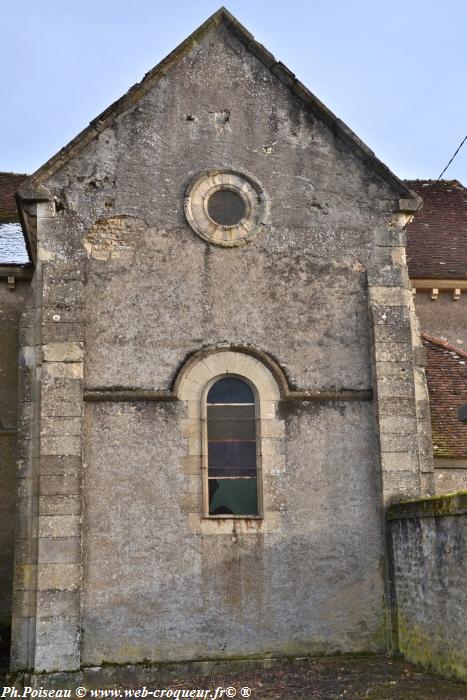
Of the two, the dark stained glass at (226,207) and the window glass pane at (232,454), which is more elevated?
the dark stained glass at (226,207)

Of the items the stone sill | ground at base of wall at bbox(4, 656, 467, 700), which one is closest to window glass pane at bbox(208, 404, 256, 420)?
the stone sill

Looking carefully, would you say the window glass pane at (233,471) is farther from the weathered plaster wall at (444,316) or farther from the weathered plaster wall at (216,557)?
the weathered plaster wall at (444,316)

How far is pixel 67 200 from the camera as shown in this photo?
12633 mm

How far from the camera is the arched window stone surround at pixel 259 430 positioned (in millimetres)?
11930

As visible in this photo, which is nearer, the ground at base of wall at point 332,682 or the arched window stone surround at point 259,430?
the ground at base of wall at point 332,682

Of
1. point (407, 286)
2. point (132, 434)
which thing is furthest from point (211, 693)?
point (407, 286)

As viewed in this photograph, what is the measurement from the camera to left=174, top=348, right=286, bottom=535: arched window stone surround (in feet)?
39.1

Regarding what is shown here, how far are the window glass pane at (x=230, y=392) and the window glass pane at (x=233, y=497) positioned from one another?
111 cm

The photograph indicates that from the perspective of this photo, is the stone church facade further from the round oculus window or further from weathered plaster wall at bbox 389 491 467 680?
weathered plaster wall at bbox 389 491 467 680

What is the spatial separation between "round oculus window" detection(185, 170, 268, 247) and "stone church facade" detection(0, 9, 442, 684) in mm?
33

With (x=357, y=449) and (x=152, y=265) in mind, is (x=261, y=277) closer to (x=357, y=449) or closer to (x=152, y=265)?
(x=152, y=265)

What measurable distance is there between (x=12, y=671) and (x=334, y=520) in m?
4.60

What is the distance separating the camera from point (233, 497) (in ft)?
39.8

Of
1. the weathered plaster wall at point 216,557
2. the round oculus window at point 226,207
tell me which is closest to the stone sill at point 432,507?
the weathered plaster wall at point 216,557
